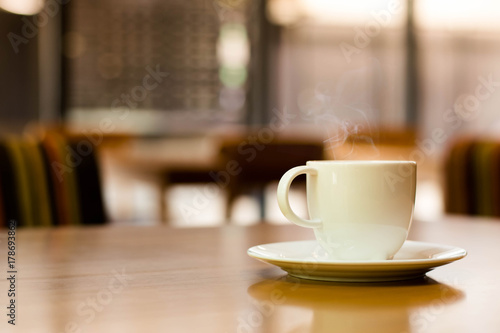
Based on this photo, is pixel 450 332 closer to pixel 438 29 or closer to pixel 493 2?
pixel 438 29

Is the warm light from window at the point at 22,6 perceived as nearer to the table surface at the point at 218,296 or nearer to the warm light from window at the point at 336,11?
the warm light from window at the point at 336,11

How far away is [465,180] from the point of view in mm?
1812

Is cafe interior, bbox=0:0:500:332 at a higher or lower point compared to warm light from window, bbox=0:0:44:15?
lower

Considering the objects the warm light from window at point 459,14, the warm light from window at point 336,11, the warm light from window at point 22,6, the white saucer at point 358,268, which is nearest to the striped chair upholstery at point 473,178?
the white saucer at point 358,268

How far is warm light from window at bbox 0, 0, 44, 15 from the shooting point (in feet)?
16.1

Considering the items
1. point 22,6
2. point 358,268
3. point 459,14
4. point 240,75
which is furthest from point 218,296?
point 459,14

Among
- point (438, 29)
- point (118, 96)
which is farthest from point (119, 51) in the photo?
point (438, 29)

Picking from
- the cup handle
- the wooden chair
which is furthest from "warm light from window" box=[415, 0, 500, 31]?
the cup handle

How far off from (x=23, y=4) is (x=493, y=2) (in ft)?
14.8

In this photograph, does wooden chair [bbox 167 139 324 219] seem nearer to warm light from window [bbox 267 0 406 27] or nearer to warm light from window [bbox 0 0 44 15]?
warm light from window [bbox 0 0 44 15]

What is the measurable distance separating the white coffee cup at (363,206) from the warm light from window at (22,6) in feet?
15.6

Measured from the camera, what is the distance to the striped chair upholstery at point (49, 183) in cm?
138

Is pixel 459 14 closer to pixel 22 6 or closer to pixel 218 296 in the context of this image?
pixel 22 6

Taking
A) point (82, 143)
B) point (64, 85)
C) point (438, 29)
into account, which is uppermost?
point (438, 29)
